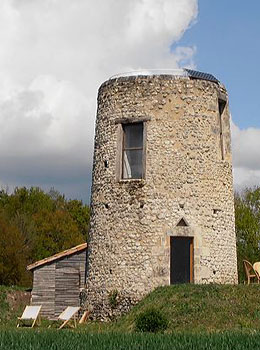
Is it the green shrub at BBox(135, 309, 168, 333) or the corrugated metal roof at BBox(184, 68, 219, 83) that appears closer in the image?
the green shrub at BBox(135, 309, 168, 333)

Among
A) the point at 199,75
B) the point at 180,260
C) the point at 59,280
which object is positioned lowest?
the point at 59,280

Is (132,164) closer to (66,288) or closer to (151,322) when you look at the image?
(66,288)

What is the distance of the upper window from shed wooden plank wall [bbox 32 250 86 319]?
386cm

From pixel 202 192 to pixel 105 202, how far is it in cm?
301

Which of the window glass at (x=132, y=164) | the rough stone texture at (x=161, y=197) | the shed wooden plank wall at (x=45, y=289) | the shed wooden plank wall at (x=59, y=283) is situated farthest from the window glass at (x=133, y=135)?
the shed wooden plank wall at (x=45, y=289)

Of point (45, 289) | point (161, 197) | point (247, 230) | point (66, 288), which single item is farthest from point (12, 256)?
point (161, 197)

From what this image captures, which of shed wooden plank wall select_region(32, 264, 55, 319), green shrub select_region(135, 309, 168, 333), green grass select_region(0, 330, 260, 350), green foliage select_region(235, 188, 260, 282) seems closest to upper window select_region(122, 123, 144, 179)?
shed wooden plank wall select_region(32, 264, 55, 319)

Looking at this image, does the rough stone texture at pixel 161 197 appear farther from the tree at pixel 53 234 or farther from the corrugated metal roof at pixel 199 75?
the tree at pixel 53 234

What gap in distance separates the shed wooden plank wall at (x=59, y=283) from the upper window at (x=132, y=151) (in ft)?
12.7

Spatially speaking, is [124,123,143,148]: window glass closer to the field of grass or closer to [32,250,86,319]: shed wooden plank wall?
[32,250,86,319]: shed wooden plank wall

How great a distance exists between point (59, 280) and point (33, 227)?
22.2 m

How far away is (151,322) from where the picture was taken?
14.8m

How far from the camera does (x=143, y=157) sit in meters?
19.3

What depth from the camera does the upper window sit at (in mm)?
19719
